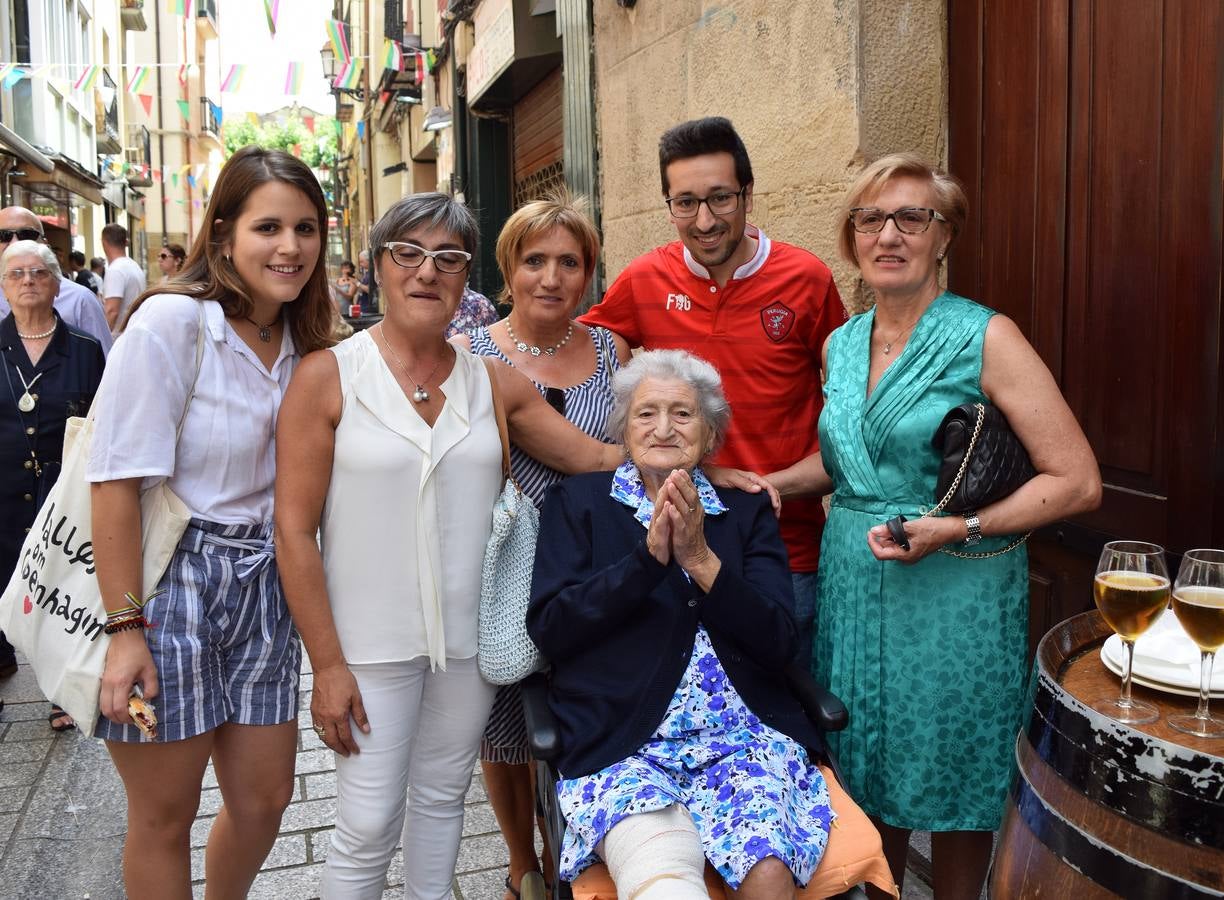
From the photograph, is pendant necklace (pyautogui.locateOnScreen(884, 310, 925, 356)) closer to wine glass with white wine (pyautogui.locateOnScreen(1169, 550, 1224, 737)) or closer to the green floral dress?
the green floral dress

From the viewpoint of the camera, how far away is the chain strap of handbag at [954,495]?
7.16 ft

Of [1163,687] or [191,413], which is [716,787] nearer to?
[1163,687]

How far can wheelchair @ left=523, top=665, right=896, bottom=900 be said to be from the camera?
2090mm

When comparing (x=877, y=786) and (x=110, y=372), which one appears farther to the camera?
(x=877, y=786)

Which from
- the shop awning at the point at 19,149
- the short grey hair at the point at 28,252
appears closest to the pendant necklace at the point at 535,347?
the short grey hair at the point at 28,252

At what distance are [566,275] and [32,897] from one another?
7.92 feet

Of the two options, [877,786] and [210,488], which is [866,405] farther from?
[210,488]

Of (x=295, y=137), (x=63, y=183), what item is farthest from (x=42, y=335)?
(x=295, y=137)

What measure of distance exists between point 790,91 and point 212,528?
2.93 m

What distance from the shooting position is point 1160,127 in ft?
8.73

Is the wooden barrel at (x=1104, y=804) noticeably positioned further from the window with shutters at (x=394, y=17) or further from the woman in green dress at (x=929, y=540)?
the window with shutters at (x=394, y=17)

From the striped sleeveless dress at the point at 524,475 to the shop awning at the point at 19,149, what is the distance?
1345cm

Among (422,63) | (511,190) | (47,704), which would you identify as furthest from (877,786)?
(422,63)

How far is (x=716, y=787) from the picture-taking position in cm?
221
